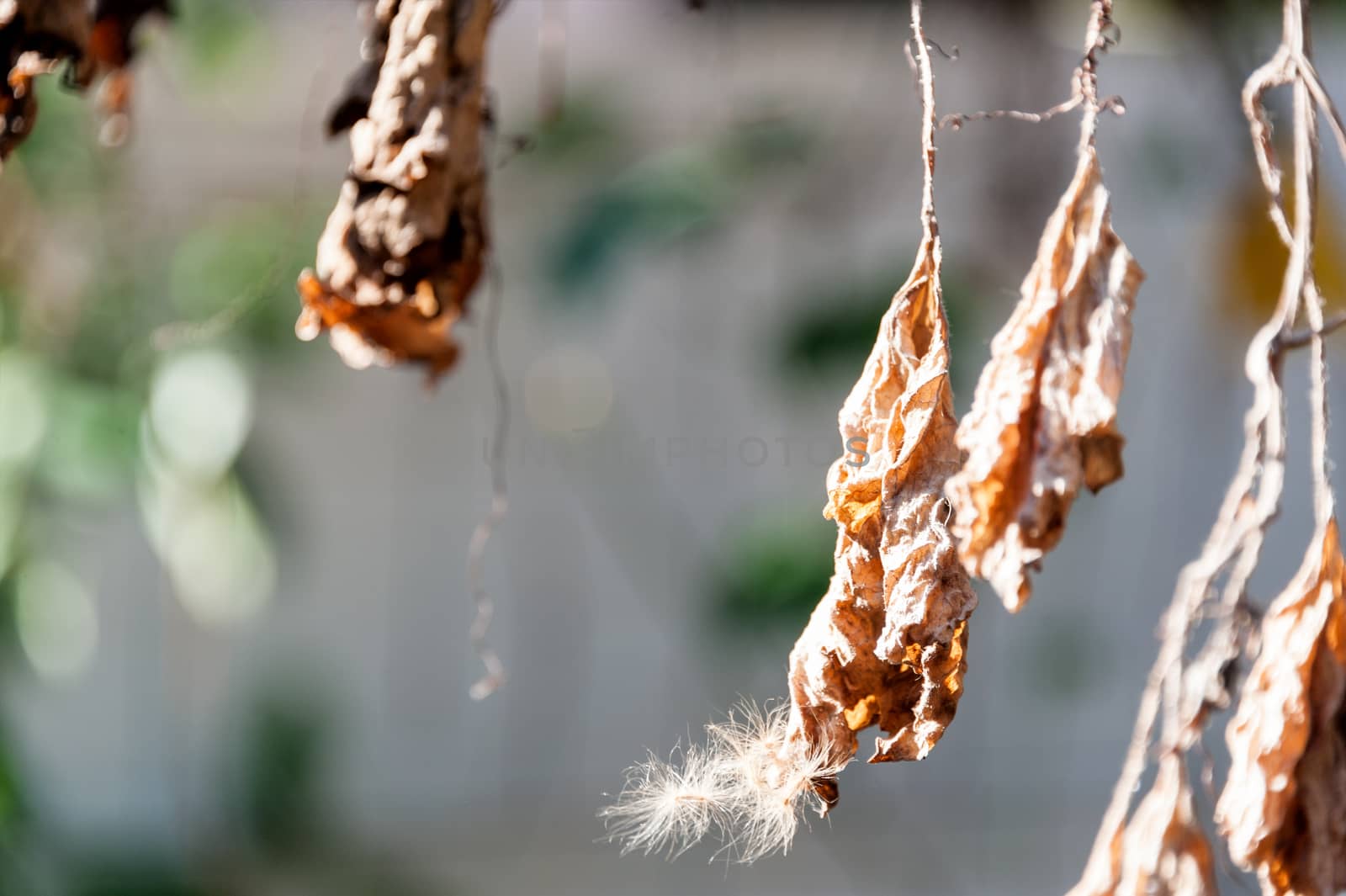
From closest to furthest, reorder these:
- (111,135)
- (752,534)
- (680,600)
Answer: (111,135) < (752,534) < (680,600)

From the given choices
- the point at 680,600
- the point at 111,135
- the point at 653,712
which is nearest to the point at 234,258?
the point at 111,135

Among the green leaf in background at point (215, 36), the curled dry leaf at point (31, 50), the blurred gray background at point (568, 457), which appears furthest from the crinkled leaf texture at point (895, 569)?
the green leaf in background at point (215, 36)

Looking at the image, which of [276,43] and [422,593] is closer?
[276,43]

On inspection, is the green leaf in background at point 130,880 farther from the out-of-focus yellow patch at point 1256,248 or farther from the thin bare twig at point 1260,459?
the out-of-focus yellow patch at point 1256,248

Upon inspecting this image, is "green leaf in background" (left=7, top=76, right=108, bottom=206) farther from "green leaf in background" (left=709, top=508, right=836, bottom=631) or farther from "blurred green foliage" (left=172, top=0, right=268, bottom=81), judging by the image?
"green leaf in background" (left=709, top=508, right=836, bottom=631)

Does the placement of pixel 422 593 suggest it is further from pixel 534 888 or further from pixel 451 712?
pixel 534 888

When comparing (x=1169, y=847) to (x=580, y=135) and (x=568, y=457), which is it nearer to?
(x=580, y=135)
